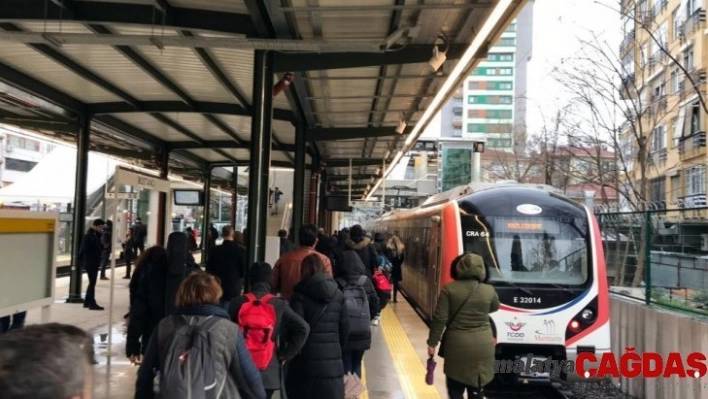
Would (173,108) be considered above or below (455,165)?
below

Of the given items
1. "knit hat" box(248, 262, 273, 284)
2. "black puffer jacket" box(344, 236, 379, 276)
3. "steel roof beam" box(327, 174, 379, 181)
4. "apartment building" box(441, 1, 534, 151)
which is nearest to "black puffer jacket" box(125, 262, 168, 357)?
"knit hat" box(248, 262, 273, 284)

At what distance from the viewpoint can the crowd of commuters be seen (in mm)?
1486

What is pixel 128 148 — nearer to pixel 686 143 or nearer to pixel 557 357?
pixel 557 357

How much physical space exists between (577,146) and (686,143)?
52.2 ft

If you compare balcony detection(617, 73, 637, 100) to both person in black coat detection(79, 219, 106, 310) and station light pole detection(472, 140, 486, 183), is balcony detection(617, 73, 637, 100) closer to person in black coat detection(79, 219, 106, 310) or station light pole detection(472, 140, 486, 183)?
person in black coat detection(79, 219, 106, 310)

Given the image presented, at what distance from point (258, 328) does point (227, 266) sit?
4628mm

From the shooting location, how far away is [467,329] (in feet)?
15.7

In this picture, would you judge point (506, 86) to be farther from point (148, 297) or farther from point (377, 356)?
point (148, 297)

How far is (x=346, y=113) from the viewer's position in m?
14.4

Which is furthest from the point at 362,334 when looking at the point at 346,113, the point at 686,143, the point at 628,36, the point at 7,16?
the point at 686,143

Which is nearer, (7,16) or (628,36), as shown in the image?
(7,16)

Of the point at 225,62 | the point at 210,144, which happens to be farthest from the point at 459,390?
the point at 210,144

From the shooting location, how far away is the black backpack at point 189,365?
296cm

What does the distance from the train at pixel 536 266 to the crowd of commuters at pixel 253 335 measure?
6.45 feet
